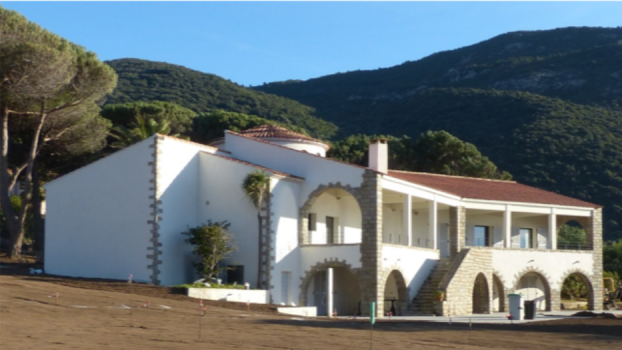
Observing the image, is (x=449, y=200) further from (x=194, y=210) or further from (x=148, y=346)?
(x=148, y=346)

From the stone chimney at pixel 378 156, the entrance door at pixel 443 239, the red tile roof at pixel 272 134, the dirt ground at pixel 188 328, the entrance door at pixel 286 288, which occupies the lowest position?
the dirt ground at pixel 188 328

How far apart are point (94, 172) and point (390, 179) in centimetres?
1209

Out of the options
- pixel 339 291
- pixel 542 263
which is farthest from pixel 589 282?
pixel 339 291

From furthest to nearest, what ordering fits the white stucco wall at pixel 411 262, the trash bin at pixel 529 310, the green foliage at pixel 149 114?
the green foliage at pixel 149 114 → the white stucco wall at pixel 411 262 → the trash bin at pixel 529 310

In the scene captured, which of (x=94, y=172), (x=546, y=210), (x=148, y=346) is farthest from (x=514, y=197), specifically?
(x=148, y=346)

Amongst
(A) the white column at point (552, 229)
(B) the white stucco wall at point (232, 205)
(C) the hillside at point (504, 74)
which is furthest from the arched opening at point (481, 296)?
(C) the hillside at point (504, 74)

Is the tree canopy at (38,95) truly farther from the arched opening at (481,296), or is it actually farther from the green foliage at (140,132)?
the arched opening at (481,296)

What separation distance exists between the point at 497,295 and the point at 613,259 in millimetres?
17138

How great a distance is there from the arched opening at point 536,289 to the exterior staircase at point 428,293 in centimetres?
600

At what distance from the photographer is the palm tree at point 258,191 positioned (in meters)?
36.7

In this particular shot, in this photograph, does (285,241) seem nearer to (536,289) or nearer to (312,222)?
(312,222)

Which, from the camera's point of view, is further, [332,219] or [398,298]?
[332,219]

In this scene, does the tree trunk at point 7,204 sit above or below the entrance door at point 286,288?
above

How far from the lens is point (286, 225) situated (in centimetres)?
3828
